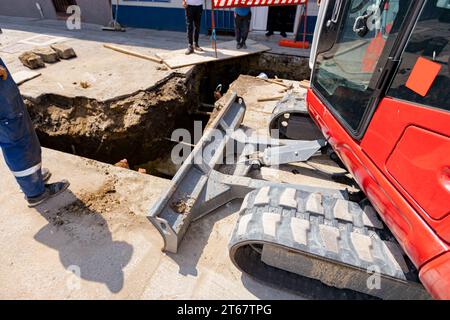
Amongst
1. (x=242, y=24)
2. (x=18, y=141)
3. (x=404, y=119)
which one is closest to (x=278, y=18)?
(x=242, y=24)

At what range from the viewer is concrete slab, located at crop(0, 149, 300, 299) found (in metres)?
2.33

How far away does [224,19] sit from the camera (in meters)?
8.72

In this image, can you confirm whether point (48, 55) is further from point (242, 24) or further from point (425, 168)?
point (425, 168)

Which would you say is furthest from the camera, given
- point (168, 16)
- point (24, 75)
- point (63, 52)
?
point (168, 16)

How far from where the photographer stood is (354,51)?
2.32 metres

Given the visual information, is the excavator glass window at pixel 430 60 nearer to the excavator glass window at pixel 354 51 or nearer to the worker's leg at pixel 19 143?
the excavator glass window at pixel 354 51

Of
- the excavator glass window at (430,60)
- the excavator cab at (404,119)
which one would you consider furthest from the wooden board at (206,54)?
the excavator glass window at (430,60)

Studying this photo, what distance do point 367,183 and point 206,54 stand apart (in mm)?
5888

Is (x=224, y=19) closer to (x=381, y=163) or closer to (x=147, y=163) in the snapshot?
(x=147, y=163)

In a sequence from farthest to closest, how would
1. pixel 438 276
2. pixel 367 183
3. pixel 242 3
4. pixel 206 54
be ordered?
pixel 206 54 → pixel 242 3 → pixel 367 183 → pixel 438 276

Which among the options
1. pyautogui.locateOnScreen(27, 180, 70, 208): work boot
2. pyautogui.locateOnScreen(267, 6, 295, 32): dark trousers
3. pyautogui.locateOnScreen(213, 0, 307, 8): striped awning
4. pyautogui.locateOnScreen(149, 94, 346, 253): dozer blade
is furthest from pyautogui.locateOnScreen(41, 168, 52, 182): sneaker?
pyautogui.locateOnScreen(267, 6, 295, 32): dark trousers

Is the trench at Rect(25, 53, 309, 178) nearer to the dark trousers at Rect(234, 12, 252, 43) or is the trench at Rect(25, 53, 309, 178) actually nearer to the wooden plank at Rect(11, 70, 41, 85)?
the wooden plank at Rect(11, 70, 41, 85)

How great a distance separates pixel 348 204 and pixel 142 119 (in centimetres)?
378
